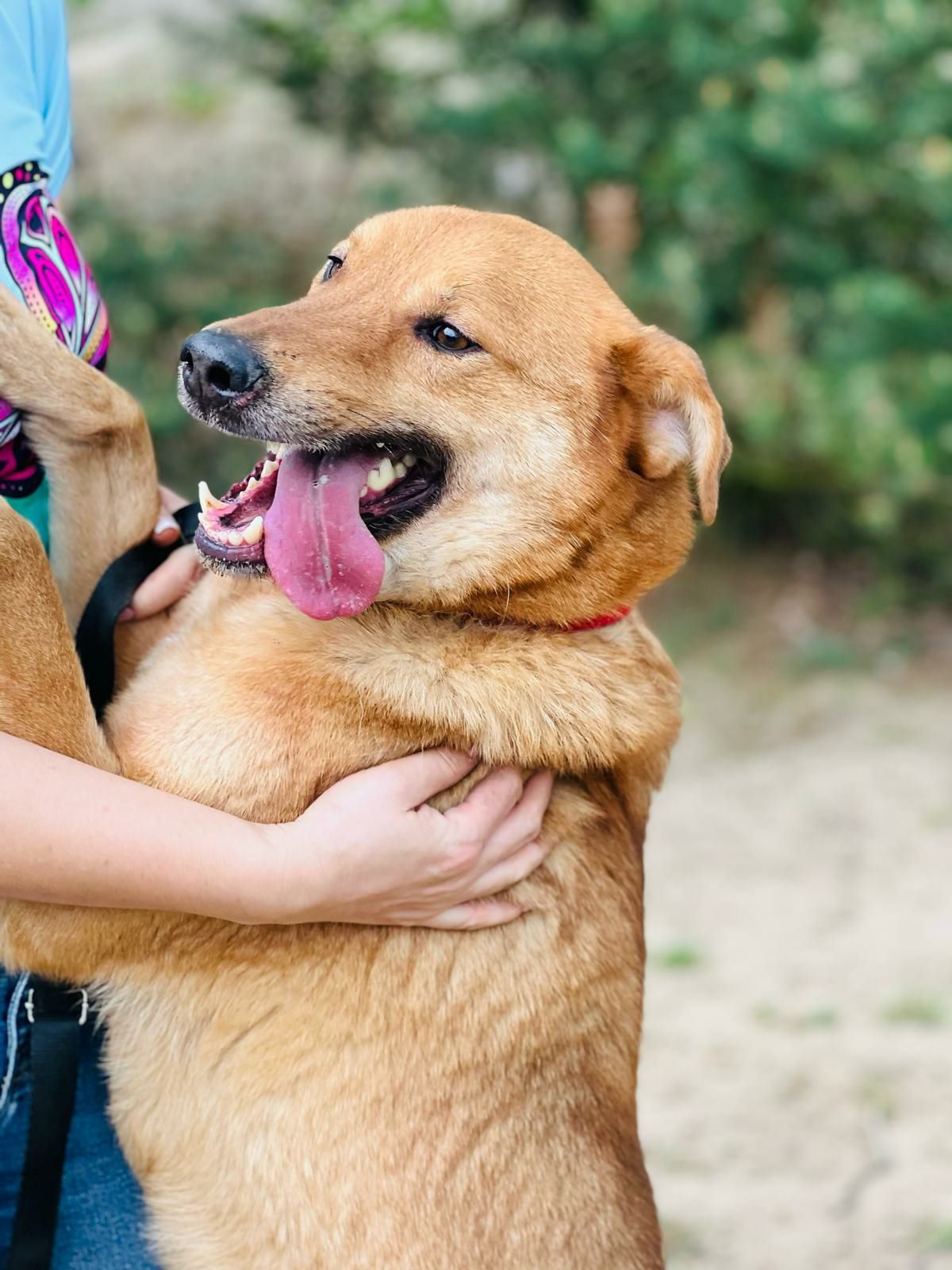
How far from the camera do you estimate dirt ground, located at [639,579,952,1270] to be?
3.87 metres

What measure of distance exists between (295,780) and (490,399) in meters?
0.79

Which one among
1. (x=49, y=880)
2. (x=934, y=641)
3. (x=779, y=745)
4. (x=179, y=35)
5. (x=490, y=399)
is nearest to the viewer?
(x=49, y=880)

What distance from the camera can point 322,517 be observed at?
2205mm

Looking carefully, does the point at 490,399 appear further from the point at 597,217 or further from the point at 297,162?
the point at 297,162

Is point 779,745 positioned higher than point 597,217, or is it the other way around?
point 597,217

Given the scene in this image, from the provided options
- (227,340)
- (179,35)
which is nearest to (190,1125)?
(227,340)

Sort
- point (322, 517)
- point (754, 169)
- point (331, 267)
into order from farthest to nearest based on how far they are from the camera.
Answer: point (754, 169)
point (331, 267)
point (322, 517)

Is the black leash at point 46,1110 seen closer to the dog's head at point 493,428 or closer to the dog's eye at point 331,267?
the dog's head at point 493,428

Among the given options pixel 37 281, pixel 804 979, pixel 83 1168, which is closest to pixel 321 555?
pixel 37 281

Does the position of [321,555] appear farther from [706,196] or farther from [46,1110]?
[706,196]

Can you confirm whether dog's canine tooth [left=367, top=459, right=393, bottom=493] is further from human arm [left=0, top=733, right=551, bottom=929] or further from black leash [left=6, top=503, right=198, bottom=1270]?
black leash [left=6, top=503, right=198, bottom=1270]

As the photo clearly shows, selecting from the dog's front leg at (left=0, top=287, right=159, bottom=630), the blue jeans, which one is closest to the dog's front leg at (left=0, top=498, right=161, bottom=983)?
the blue jeans

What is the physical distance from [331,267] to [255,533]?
74cm

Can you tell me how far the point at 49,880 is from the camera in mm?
1852
